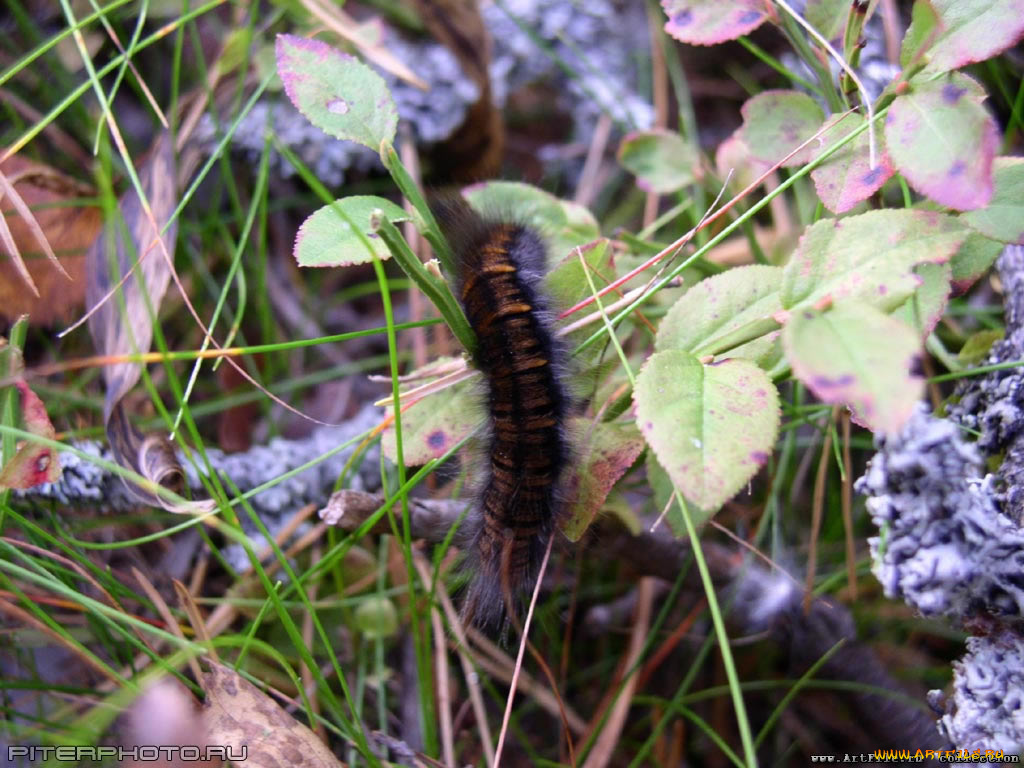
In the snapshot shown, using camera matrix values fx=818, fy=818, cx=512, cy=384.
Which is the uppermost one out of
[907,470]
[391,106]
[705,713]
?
[391,106]

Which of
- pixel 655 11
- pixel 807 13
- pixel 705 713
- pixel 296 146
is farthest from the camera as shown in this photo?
pixel 655 11

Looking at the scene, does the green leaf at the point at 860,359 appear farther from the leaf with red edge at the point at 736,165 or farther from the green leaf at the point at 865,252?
the leaf with red edge at the point at 736,165

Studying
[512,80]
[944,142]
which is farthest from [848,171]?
[512,80]

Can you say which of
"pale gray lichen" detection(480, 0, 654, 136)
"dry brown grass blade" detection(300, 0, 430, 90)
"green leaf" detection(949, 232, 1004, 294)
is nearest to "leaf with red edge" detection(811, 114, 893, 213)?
"green leaf" detection(949, 232, 1004, 294)

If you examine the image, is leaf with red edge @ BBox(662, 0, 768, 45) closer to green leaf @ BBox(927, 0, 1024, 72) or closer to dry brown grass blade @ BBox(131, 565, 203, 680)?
green leaf @ BBox(927, 0, 1024, 72)

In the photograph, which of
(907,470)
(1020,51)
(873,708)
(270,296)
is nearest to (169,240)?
(270,296)

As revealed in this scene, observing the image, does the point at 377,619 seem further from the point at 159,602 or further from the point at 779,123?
the point at 779,123

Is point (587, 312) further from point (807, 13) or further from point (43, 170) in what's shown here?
point (43, 170)
